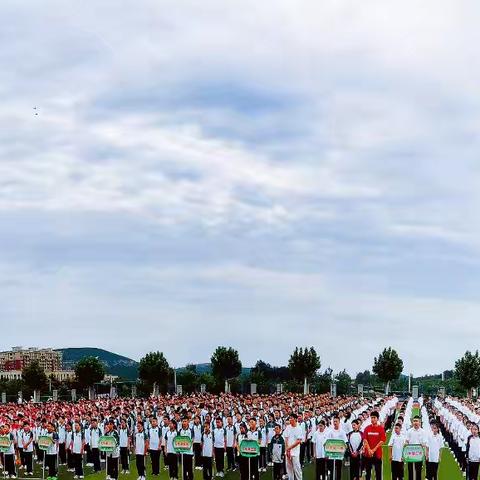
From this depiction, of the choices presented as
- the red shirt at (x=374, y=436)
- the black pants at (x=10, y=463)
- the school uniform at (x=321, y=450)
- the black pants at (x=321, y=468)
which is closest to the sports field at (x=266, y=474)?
the black pants at (x=10, y=463)

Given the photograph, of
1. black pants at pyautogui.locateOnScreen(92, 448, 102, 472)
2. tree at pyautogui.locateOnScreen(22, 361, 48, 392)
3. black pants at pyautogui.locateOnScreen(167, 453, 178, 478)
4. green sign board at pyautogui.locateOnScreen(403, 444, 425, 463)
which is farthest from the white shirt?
tree at pyautogui.locateOnScreen(22, 361, 48, 392)

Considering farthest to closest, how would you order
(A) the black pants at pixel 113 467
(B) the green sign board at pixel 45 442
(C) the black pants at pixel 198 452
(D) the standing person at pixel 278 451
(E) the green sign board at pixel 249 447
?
(C) the black pants at pixel 198 452 < (B) the green sign board at pixel 45 442 < (A) the black pants at pixel 113 467 < (D) the standing person at pixel 278 451 < (E) the green sign board at pixel 249 447

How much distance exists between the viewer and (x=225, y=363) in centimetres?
8388

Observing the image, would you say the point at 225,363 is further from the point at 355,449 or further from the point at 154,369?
the point at 355,449

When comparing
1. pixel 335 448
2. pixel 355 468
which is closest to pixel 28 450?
pixel 355 468

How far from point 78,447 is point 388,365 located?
5776cm

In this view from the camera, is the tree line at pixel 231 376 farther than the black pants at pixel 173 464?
Yes

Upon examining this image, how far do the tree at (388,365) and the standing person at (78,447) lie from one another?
57.1 m

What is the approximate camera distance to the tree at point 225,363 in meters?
83.8

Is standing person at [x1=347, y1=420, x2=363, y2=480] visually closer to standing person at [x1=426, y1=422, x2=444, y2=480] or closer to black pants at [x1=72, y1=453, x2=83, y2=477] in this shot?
standing person at [x1=426, y1=422, x2=444, y2=480]

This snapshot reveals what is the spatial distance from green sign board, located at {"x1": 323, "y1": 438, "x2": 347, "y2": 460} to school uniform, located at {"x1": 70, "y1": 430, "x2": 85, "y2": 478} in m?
9.54

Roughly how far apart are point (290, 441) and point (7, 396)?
2632 inches

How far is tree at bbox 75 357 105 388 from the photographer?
8300cm

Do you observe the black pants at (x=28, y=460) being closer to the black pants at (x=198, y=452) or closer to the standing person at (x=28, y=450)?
the standing person at (x=28, y=450)
